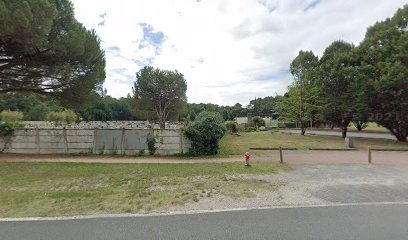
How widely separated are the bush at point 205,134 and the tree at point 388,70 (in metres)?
14.6

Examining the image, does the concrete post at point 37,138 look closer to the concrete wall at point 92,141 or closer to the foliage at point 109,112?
the concrete wall at point 92,141

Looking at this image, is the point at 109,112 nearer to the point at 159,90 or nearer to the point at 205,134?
the point at 159,90

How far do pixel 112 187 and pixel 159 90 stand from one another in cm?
4114

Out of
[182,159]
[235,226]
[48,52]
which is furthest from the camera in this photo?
[182,159]

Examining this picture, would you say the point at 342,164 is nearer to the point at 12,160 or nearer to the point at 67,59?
the point at 67,59

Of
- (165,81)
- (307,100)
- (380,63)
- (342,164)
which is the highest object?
(165,81)

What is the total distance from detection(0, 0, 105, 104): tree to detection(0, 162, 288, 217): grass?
516 centimetres

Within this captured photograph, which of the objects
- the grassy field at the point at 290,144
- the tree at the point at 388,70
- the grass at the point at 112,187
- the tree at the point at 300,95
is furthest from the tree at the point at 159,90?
the grass at the point at 112,187

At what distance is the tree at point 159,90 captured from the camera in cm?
4697

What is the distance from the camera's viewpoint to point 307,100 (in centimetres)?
2983

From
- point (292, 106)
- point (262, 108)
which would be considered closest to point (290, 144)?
point (292, 106)

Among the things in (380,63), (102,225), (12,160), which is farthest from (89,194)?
(380,63)

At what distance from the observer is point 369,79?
818 inches

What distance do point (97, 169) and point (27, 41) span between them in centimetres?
634
